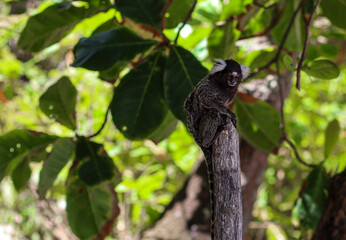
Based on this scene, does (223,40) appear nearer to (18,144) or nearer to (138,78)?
(138,78)

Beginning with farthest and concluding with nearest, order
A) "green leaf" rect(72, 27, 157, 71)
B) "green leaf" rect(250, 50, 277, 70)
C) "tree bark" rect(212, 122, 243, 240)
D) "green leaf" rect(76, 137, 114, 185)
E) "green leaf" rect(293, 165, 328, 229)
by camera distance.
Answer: "green leaf" rect(293, 165, 328, 229) → "green leaf" rect(250, 50, 277, 70) → "green leaf" rect(76, 137, 114, 185) → "green leaf" rect(72, 27, 157, 71) → "tree bark" rect(212, 122, 243, 240)

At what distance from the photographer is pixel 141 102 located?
1.10 meters

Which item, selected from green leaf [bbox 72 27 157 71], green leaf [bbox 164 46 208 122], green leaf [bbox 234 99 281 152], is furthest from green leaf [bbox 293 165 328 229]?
green leaf [bbox 72 27 157 71]

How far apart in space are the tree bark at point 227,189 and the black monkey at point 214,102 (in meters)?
0.03

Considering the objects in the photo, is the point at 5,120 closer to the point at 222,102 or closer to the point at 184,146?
the point at 184,146

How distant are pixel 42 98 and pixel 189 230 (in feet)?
3.24

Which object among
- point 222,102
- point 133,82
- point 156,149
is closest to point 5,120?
point 156,149

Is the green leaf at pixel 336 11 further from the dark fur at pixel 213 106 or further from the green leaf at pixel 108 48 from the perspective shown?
the dark fur at pixel 213 106

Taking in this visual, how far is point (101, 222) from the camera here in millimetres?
1249

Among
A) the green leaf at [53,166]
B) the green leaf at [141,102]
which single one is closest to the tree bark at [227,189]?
the green leaf at [141,102]

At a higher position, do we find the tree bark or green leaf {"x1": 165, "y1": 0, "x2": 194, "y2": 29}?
the tree bark

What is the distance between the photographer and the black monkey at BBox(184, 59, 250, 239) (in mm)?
694

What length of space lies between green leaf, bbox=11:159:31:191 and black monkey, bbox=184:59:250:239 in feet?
2.36

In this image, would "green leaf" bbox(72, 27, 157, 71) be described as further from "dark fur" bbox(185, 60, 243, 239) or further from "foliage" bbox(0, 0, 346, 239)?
"dark fur" bbox(185, 60, 243, 239)
